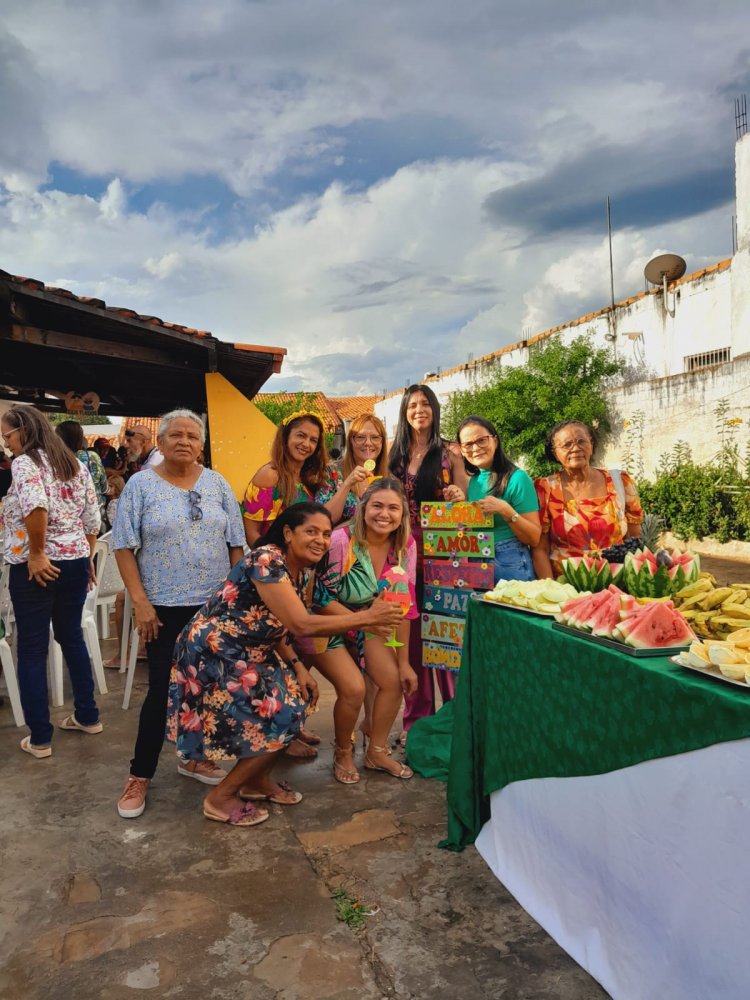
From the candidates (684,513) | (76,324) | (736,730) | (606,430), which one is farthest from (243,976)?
(606,430)

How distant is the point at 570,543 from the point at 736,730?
2.25 m

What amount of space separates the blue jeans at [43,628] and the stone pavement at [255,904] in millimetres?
383

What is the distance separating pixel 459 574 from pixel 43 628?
230 centimetres

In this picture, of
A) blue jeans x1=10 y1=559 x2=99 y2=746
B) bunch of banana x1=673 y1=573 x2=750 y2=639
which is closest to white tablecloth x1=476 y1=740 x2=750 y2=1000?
bunch of banana x1=673 y1=573 x2=750 y2=639

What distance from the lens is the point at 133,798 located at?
10.9 ft

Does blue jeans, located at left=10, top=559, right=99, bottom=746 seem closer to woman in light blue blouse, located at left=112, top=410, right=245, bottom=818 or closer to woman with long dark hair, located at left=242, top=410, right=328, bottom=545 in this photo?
woman in light blue blouse, located at left=112, top=410, right=245, bottom=818

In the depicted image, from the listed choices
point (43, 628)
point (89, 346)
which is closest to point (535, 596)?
point (43, 628)

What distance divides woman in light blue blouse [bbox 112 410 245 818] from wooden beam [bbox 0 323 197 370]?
329 centimetres

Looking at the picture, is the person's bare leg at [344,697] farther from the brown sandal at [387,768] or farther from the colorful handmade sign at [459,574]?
the colorful handmade sign at [459,574]

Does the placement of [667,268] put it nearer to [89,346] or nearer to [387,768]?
[89,346]

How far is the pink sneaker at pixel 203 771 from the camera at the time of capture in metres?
3.66

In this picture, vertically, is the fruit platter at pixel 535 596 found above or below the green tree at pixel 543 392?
below

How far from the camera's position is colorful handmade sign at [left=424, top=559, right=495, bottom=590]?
3.76 m

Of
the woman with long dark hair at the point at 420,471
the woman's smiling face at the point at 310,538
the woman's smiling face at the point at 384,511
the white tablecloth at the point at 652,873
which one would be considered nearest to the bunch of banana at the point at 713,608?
the white tablecloth at the point at 652,873
